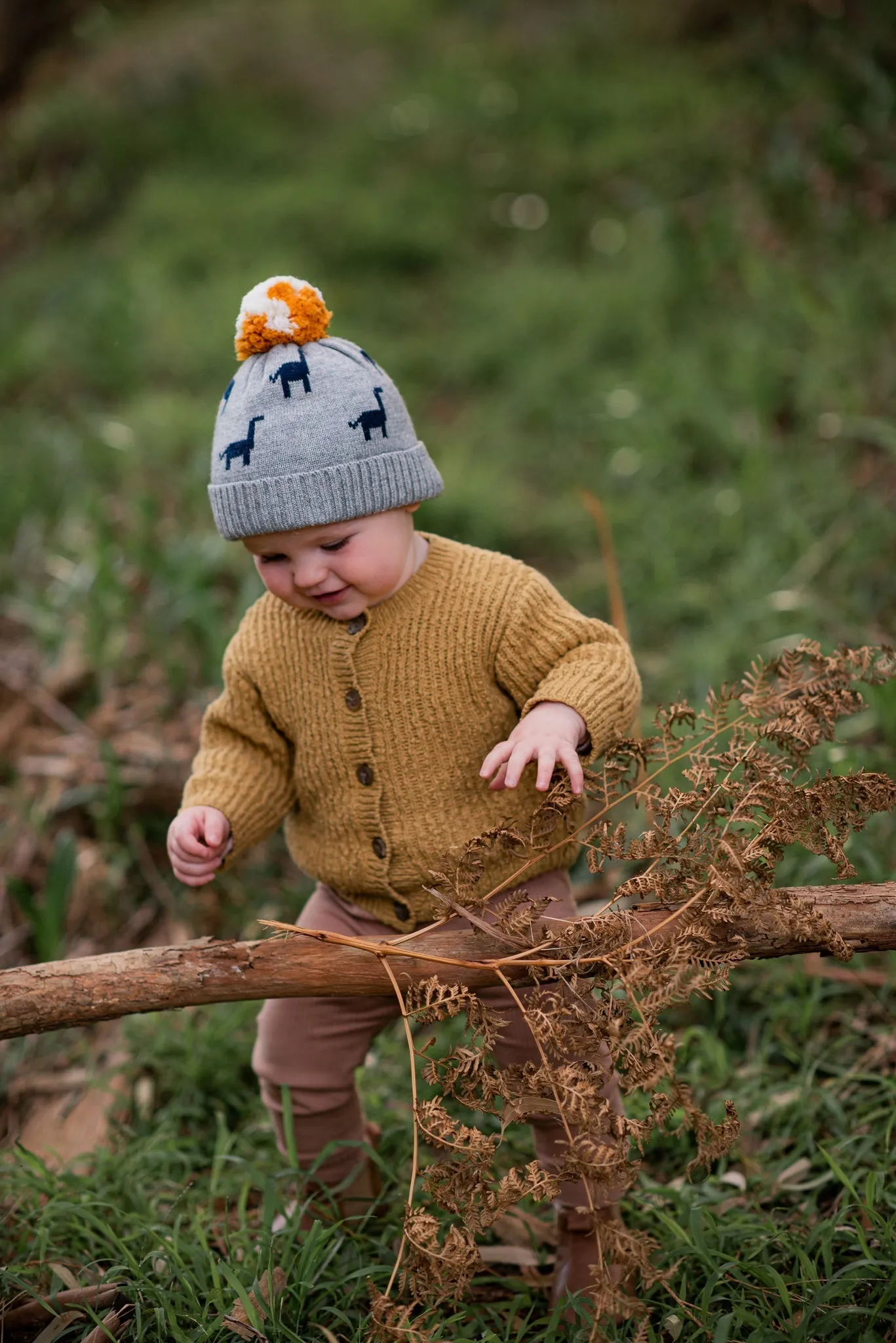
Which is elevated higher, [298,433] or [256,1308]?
[298,433]

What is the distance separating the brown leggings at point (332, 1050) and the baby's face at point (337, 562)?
0.52 meters

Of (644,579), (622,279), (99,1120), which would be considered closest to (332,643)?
(99,1120)

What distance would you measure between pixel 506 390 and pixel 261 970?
163 inches

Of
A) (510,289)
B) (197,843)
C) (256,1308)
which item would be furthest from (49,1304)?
(510,289)

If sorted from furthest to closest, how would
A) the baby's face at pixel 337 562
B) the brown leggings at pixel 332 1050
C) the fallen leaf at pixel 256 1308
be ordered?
the brown leggings at pixel 332 1050 < the baby's face at pixel 337 562 < the fallen leaf at pixel 256 1308

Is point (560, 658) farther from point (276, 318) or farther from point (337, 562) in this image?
point (276, 318)

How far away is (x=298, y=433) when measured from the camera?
176 centimetres

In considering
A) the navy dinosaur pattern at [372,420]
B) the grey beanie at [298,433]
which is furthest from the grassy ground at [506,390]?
the navy dinosaur pattern at [372,420]

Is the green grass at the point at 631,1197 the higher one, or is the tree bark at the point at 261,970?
the tree bark at the point at 261,970

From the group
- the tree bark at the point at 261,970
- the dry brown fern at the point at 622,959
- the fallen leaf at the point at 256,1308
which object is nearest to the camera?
the dry brown fern at the point at 622,959

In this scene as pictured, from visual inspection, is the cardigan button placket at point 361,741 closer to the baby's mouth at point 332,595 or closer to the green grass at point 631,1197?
the baby's mouth at point 332,595

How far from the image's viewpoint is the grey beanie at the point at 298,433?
5.76ft

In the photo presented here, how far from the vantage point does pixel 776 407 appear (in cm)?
435

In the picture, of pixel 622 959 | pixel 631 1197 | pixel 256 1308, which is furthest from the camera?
pixel 631 1197
